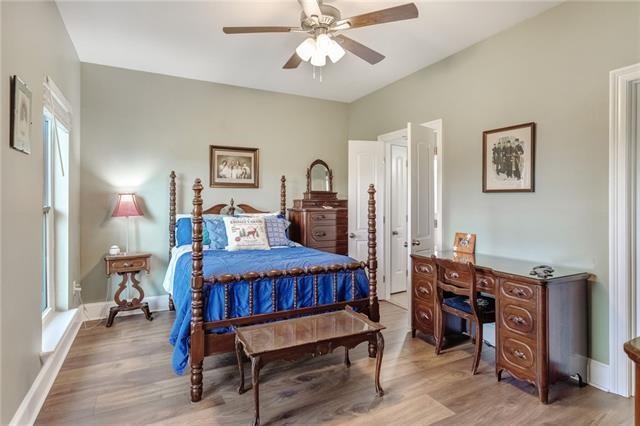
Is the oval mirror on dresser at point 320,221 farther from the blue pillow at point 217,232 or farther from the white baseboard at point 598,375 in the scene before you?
the white baseboard at point 598,375

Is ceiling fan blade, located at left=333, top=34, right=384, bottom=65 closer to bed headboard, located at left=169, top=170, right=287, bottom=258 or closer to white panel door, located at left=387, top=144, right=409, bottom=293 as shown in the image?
white panel door, located at left=387, top=144, right=409, bottom=293

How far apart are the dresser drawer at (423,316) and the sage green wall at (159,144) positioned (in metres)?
2.41

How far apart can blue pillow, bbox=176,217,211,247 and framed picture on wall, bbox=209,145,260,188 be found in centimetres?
76

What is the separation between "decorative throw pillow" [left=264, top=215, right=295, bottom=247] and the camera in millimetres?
4055

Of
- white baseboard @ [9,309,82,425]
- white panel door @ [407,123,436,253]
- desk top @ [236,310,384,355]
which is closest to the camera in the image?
white baseboard @ [9,309,82,425]

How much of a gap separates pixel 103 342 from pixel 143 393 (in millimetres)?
1182

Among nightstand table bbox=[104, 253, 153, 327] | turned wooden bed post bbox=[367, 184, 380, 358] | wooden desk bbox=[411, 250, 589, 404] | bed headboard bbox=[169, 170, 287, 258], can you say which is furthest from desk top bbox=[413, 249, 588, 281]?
nightstand table bbox=[104, 253, 153, 327]

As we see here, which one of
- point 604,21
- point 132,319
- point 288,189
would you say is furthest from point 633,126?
point 132,319

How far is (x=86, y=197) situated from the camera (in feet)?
13.0

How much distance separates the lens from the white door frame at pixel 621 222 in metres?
2.41

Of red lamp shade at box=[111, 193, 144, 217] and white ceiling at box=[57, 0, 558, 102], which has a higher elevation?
white ceiling at box=[57, 0, 558, 102]

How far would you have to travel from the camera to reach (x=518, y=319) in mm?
2508

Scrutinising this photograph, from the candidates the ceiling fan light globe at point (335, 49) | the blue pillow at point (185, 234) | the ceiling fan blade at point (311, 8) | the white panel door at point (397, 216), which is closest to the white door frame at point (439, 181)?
the white panel door at point (397, 216)

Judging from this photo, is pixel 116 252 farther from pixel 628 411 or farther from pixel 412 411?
pixel 628 411
